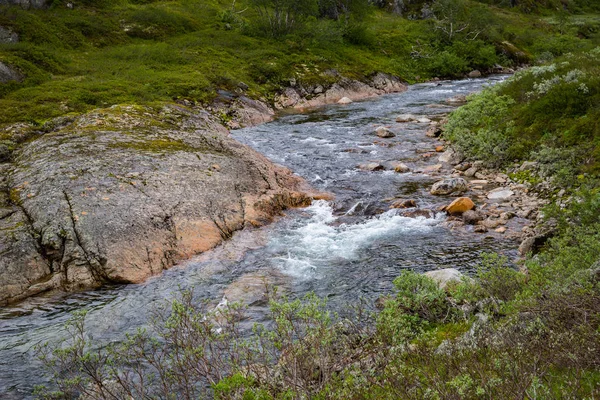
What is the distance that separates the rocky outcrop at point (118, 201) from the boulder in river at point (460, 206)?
5000mm

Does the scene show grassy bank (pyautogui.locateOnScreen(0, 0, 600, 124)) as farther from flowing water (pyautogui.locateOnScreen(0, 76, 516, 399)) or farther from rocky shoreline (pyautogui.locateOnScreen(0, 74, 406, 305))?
flowing water (pyautogui.locateOnScreen(0, 76, 516, 399))

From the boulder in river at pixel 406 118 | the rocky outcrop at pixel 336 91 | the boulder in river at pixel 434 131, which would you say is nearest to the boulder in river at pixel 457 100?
the boulder in river at pixel 406 118

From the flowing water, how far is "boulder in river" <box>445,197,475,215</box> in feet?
2.15

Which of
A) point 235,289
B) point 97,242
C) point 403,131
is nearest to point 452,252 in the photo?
point 235,289

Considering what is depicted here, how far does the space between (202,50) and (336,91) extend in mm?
13540

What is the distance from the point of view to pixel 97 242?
11180mm

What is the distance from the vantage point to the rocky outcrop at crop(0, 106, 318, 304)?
35.2ft

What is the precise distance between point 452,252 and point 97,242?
9.45m

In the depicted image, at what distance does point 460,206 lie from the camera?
1388 centimetres

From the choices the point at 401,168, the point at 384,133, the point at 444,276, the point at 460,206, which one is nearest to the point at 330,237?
the point at 444,276

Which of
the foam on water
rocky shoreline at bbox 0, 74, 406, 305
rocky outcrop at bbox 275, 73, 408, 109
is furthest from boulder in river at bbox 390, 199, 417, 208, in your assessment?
rocky outcrop at bbox 275, 73, 408, 109

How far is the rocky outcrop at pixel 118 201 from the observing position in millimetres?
10734

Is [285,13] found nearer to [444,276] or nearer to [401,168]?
[401,168]

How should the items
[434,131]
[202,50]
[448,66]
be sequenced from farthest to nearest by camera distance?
[448,66]
[202,50]
[434,131]
